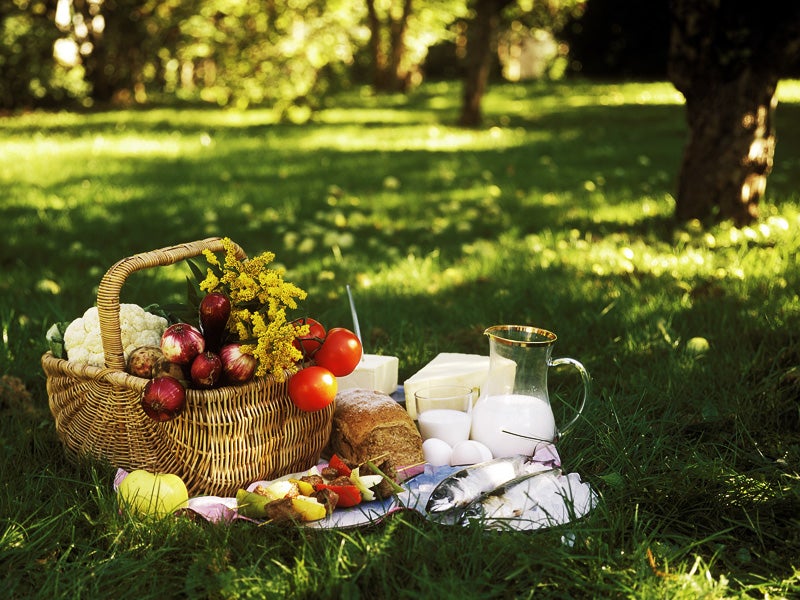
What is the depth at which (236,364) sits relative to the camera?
2092 millimetres

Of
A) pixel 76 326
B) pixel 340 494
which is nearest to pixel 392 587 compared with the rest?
pixel 340 494

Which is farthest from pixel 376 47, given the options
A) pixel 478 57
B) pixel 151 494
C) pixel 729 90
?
pixel 151 494

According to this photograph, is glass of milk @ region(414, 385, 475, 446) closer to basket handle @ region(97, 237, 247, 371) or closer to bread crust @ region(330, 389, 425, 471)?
bread crust @ region(330, 389, 425, 471)

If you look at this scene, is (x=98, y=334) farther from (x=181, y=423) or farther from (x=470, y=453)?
(x=470, y=453)

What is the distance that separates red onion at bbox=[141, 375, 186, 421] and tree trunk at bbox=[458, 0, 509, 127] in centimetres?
989

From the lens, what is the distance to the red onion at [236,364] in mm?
2094

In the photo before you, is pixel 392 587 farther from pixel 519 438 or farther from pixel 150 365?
pixel 150 365

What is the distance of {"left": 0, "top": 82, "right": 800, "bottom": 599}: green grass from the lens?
1.84 metres

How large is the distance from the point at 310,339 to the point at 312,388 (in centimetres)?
21

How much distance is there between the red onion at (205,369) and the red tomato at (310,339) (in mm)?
264

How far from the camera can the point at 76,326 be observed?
2.40 meters

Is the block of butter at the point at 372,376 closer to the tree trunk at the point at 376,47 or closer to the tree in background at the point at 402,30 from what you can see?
A: the tree in background at the point at 402,30

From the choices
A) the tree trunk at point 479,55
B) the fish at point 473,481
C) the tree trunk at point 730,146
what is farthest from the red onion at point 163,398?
the tree trunk at point 479,55

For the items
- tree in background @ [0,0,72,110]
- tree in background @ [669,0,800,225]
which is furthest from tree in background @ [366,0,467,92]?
tree in background @ [669,0,800,225]
